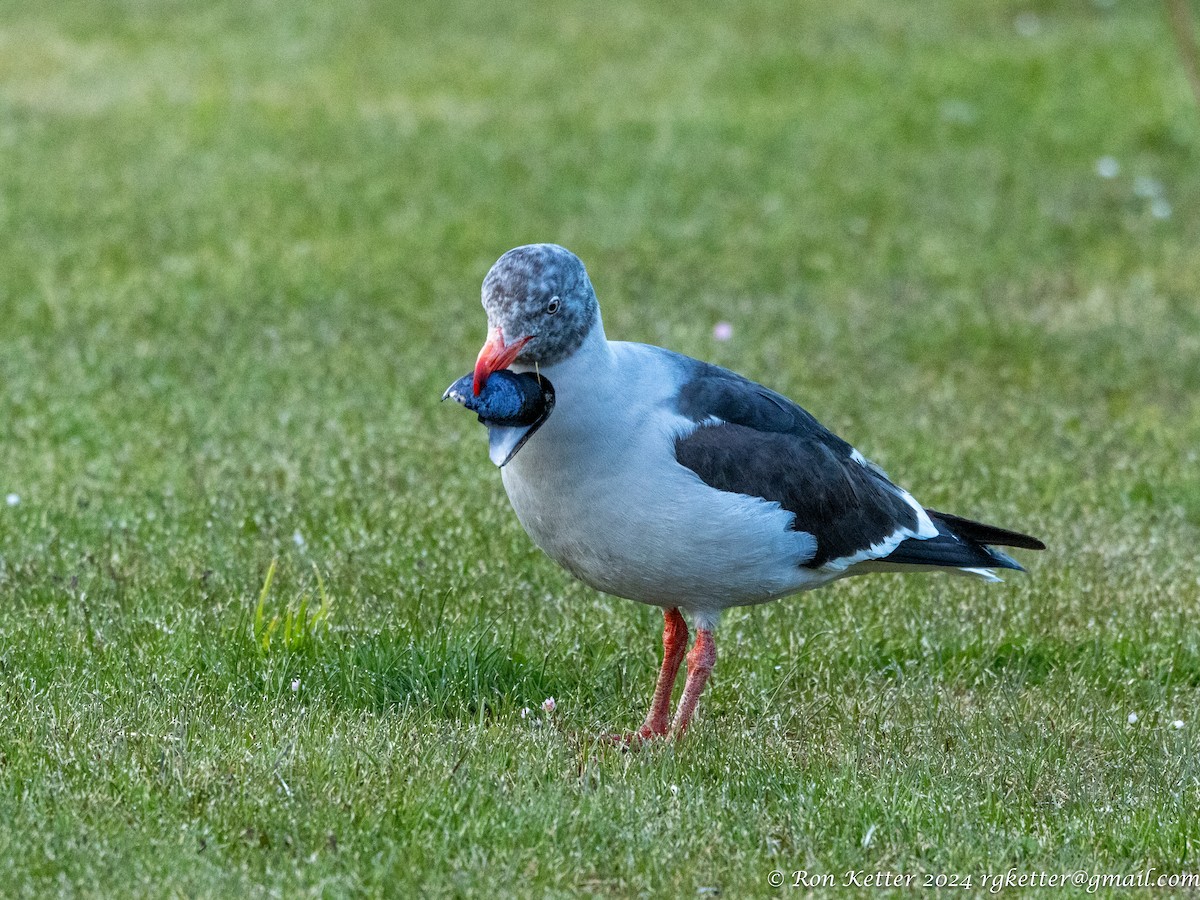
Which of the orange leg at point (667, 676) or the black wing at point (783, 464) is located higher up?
the black wing at point (783, 464)

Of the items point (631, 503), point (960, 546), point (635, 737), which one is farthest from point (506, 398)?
point (960, 546)

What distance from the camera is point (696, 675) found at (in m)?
4.53

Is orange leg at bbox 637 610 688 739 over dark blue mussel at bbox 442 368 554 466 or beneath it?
beneath

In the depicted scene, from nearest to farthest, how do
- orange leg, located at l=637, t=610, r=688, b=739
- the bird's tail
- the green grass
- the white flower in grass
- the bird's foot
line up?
the green grass < the bird's foot < orange leg, located at l=637, t=610, r=688, b=739 < the bird's tail < the white flower in grass

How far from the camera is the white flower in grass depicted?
466 inches

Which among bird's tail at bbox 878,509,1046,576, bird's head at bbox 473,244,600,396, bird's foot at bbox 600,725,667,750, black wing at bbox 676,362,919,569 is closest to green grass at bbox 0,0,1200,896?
bird's foot at bbox 600,725,667,750

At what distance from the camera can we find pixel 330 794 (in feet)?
12.6

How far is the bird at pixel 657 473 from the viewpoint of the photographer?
4.12 meters

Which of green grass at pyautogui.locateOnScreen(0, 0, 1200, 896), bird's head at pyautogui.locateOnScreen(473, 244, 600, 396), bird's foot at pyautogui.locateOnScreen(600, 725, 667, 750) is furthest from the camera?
bird's foot at pyautogui.locateOnScreen(600, 725, 667, 750)

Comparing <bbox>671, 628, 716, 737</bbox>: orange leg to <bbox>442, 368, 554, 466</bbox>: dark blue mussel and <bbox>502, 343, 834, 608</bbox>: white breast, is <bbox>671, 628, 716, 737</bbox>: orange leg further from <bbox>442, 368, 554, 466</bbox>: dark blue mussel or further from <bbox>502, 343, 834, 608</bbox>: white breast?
<bbox>442, 368, 554, 466</bbox>: dark blue mussel

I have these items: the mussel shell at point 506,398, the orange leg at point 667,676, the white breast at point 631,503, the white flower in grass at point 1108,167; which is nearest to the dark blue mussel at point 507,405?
the mussel shell at point 506,398

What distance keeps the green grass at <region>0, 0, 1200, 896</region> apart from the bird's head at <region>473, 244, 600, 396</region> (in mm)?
1007

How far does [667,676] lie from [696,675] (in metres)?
0.20

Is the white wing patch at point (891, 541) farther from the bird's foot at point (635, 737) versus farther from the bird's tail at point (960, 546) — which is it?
the bird's foot at point (635, 737)
